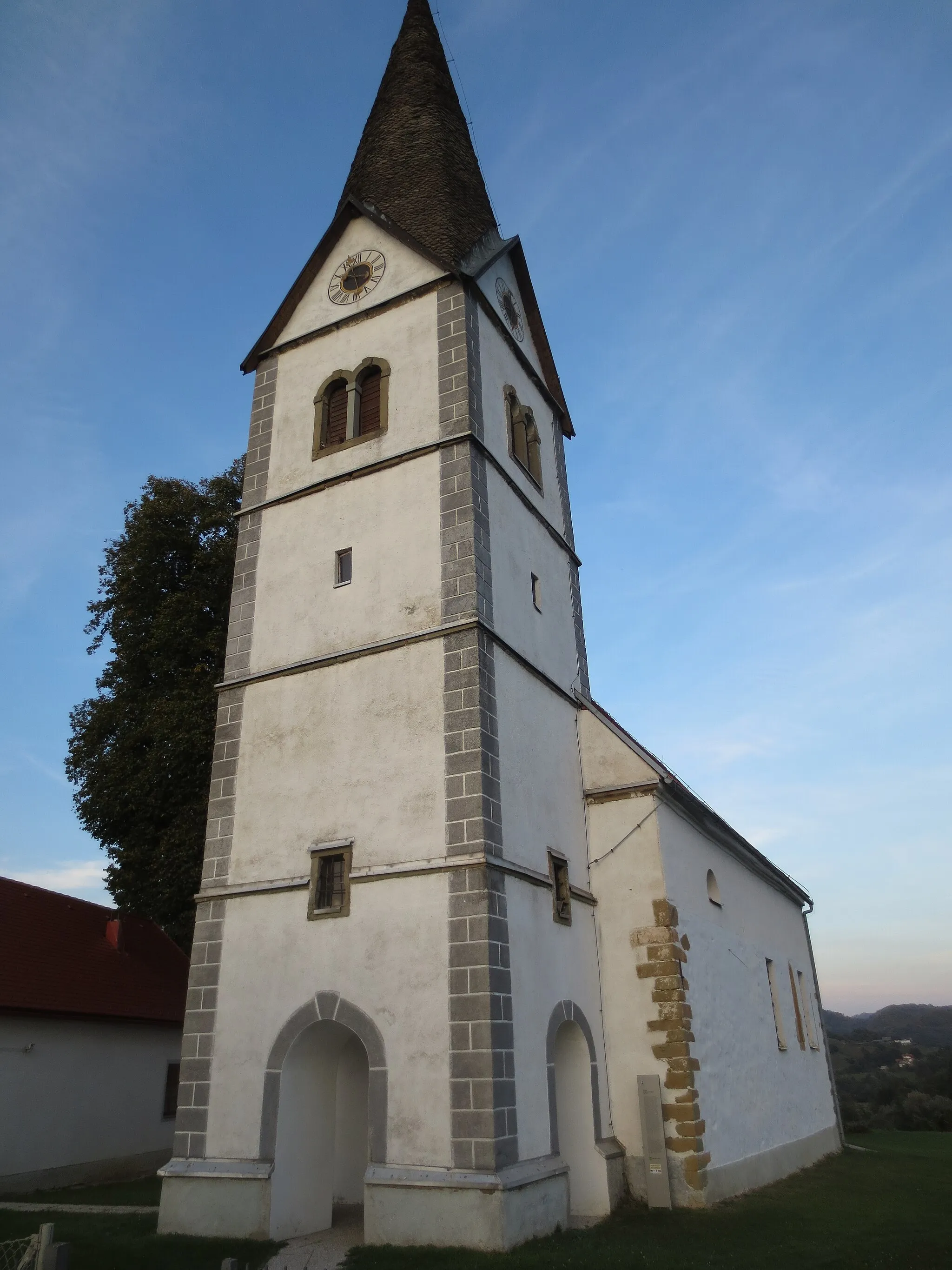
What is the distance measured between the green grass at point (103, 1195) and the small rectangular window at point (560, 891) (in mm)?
7174

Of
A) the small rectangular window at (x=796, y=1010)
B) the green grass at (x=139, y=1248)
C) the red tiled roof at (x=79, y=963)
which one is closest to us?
the green grass at (x=139, y=1248)

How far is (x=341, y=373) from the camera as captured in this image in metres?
15.2

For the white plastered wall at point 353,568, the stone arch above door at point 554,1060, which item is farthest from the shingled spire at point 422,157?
the stone arch above door at point 554,1060

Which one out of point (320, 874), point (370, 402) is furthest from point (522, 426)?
point (320, 874)

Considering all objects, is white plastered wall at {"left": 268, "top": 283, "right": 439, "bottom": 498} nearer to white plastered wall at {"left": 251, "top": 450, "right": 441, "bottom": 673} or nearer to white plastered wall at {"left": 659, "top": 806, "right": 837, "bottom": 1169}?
white plastered wall at {"left": 251, "top": 450, "right": 441, "bottom": 673}

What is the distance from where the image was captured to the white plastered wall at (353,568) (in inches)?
495

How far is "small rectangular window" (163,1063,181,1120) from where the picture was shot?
19156 mm

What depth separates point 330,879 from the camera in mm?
11484

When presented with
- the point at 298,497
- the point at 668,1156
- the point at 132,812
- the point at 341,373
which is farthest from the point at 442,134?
the point at 668,1156

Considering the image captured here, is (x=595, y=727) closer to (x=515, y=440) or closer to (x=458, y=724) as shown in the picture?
(x=458, y=724)

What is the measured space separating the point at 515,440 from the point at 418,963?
8.89 metres

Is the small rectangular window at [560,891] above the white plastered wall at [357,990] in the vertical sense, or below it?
above

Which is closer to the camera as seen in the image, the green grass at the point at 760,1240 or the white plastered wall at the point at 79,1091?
the green grass at the point at 760,1240

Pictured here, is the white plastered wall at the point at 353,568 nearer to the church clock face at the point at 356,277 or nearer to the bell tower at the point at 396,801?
the bell tower at the point at 396,801
